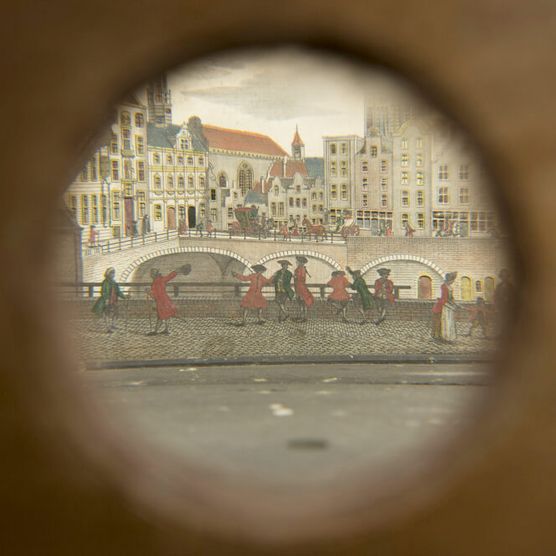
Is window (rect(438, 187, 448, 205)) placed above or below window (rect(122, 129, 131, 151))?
below

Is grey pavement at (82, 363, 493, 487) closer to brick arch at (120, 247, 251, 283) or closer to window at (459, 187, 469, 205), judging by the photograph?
brick arch at (120, 247, 251, 283)

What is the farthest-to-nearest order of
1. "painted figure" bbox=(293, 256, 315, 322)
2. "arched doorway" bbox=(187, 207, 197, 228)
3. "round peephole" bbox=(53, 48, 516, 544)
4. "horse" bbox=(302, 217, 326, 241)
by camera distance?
"horse" bbox=(302, 217, 326, 241), "arched doorway" bbox=(187, 207, 197, 228), "painted figure" bbox=(293, 256, 315, 322), "round peephole" bbox=(53, 48, 516, 544)

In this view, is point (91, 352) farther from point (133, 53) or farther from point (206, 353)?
point (133, 53)

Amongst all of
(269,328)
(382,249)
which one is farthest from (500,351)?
(382,249)

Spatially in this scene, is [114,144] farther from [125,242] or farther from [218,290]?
[218,290]

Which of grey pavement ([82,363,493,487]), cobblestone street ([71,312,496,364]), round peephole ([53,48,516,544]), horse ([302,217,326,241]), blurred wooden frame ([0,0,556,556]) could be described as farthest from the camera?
horse ([302,217,326,241])

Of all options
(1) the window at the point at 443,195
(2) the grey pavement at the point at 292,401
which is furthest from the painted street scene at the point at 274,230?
(2) the grey pavement at the point at 292,401

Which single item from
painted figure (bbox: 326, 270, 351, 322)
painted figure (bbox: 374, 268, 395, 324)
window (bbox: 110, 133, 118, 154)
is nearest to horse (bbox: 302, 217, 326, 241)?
painted figure (bbox: 326, 270, 351, 322)
